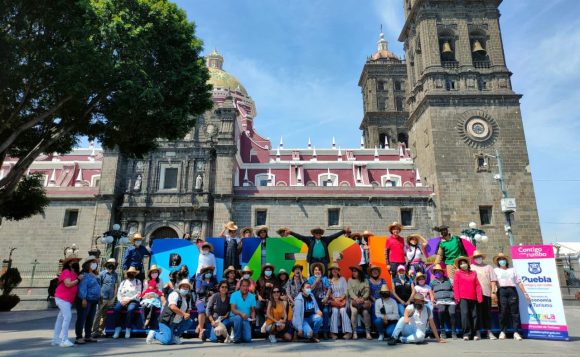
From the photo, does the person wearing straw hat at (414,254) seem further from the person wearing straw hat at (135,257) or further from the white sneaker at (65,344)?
the white sneaker at (65,344)

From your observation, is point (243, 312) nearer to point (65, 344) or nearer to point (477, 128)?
point (65, 344)

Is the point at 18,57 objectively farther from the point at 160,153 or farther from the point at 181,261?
the point at 160,153

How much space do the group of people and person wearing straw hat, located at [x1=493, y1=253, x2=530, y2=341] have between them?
21 mm

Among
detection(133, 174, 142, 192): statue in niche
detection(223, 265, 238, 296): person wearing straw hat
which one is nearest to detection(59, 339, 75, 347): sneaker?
detection(223, 265, 238, 296): person wearing straw hat

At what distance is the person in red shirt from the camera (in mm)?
9742

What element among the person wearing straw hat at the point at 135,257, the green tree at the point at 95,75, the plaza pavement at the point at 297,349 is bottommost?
the plaza pavement at the point at 297,349

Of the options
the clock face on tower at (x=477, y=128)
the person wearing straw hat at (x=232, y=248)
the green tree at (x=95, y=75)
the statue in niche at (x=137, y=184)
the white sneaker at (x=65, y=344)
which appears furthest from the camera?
the clock face on tower at (x=477, y=128)

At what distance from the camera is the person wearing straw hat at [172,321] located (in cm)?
788

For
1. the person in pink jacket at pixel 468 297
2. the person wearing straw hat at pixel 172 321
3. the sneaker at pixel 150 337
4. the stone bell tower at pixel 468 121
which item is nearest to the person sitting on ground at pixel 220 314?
the person wearing straw hat at pixel 172 321

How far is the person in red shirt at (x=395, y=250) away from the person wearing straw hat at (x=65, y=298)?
698 centimetres

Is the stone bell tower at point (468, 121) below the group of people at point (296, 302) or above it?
above

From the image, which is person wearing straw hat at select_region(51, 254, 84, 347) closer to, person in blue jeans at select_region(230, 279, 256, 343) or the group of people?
the group of people

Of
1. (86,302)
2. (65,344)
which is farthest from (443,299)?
(65,344)

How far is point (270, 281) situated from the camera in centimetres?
898
